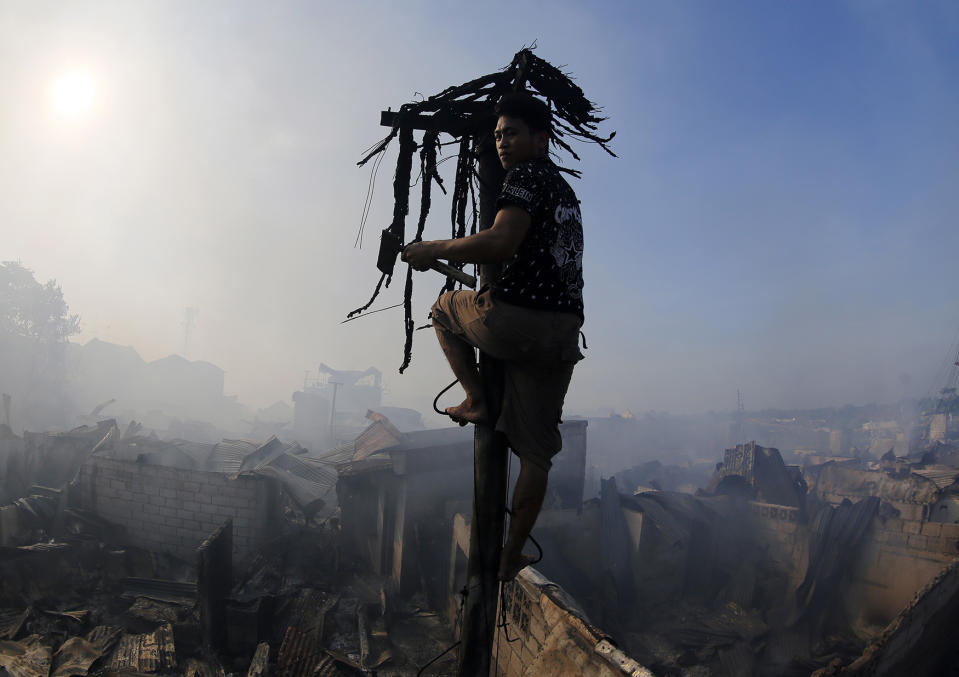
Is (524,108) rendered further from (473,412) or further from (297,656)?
(297,656)

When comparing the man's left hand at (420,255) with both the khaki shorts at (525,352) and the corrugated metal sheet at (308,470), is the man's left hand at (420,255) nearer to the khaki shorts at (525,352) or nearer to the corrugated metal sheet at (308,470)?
the khaki shorts at (525,352)

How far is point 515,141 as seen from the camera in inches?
89.4

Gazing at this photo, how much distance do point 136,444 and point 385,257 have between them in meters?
22.4

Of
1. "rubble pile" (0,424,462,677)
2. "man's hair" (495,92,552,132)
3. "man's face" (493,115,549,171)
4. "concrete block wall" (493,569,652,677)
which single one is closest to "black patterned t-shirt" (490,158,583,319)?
"man's face" (493,115,549,171)

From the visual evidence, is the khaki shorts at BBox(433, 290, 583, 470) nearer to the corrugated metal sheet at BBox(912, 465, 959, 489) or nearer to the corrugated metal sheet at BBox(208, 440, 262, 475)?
the corrugated metal sheet at BBox(208, 440, 262, 475)

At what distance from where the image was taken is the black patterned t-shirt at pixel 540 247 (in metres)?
2.09

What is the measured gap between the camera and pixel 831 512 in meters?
14.9

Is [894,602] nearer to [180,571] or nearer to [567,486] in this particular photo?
[567,486]

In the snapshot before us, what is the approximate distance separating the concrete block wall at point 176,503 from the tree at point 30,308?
1329 inches

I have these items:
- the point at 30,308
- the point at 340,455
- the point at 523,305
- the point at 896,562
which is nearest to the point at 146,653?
the point at 523,305

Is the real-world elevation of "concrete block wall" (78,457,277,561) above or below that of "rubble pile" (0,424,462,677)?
above

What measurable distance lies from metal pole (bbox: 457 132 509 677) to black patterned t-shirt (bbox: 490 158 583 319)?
414mm

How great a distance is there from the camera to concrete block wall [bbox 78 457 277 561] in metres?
14.1

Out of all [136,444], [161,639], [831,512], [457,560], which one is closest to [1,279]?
[136,444]
